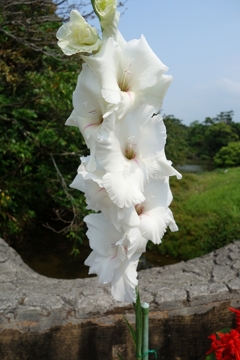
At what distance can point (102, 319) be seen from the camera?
7.20 ft

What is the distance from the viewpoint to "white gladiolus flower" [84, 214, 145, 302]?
3.19 ft

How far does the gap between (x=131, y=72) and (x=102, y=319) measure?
1693 mm

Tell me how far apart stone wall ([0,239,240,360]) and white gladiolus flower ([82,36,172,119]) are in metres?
1.64

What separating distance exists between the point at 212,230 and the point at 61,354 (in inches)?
149

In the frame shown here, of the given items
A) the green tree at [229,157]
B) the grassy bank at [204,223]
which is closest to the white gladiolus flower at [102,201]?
the grassy bank at [204,223]

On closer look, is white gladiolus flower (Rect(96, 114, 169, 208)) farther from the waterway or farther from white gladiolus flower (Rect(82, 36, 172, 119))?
the waterway

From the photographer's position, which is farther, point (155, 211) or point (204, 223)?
point (204, 223)

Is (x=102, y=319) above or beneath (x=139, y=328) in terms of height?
above

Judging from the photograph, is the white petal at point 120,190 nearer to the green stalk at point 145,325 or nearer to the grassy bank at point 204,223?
the green stalk at point 145,325

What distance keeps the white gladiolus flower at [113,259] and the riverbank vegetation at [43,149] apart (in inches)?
108

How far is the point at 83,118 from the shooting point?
37.2 inches

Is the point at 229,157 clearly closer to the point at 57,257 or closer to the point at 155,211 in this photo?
the point at 57,257

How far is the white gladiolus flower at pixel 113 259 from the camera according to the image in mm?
972

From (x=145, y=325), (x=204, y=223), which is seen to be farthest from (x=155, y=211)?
(x=204, y=223)
